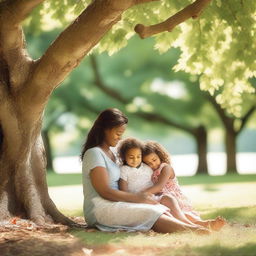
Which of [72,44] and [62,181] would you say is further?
[62,181]

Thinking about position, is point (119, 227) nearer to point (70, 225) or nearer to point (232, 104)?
point (70, 225)

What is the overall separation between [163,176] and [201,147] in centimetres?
2065

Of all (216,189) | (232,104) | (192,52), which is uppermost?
(192,52)

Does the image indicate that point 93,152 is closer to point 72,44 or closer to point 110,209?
point 110,209

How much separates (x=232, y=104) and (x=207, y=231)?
642 centimetres

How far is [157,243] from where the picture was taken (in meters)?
6.53

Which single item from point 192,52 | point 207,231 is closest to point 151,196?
point 207,231

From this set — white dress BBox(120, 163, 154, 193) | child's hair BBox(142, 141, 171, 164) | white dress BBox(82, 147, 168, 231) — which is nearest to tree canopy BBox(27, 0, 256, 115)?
child's hair BBox(142, 141, 171, 164)

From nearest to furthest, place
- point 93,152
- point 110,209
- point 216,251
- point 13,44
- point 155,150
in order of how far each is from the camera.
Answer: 1. point 216,251
2. point 110,209
3. point 93,152
4. point 155,150
5. point 13,44

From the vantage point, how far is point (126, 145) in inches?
310

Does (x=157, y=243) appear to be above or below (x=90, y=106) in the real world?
below

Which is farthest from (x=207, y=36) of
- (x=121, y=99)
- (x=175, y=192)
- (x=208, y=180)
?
(x=121, y=99)

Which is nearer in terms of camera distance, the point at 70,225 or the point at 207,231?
the point at 207,231

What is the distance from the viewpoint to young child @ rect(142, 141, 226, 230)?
792 centimetres
